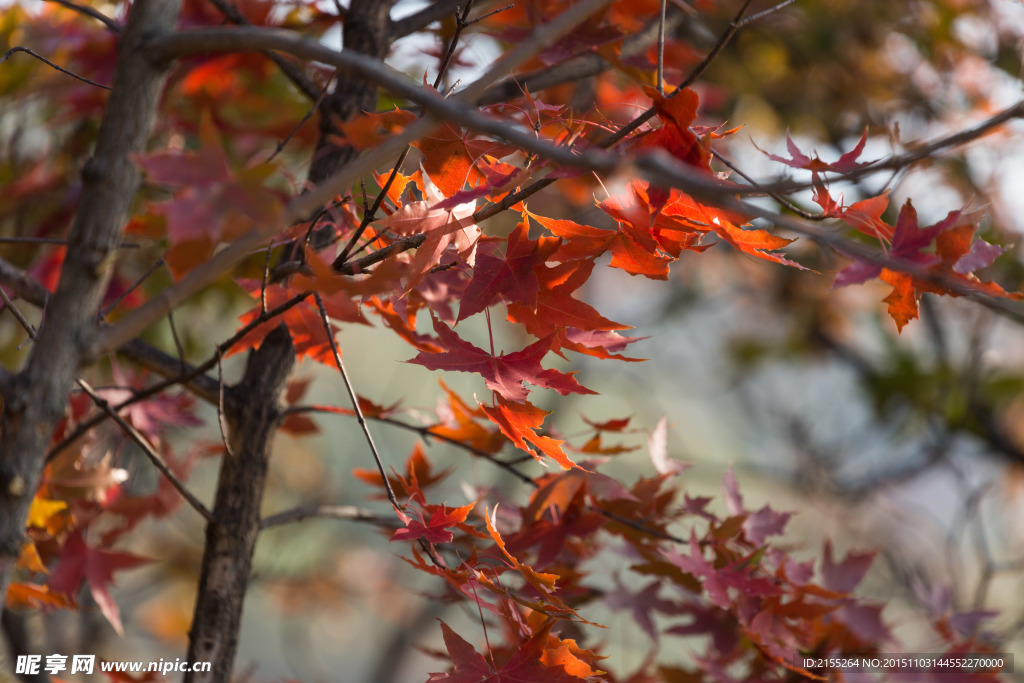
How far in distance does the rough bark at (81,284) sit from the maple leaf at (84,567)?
1.45ft

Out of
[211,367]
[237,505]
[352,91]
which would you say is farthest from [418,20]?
[237,505]

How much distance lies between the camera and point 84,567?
779mm

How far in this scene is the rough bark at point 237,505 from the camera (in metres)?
0.69

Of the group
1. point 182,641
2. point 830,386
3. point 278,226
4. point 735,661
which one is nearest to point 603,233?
point 278,226

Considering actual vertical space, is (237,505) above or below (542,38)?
below

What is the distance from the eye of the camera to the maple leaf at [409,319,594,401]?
1.79ft

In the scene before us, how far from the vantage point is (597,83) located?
1.45m

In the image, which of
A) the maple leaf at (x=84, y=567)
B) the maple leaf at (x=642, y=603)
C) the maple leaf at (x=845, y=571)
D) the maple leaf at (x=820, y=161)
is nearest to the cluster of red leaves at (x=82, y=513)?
the maple leaf at (x=84, y=567)

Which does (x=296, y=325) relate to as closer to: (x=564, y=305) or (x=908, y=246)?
(x=564, y=305)

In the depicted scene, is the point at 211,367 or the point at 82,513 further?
the point at 82,513

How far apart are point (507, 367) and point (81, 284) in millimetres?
303

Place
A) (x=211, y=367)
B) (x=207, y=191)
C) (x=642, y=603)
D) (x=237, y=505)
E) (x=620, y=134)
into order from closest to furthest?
(x=207, y=191) < (x=620, y=134) < (x=211, y=367) < (x=237, y=505) < (x=642, y=603)

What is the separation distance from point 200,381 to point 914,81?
2403mm

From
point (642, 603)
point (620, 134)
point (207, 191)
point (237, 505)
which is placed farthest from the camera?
point (642, 603)
